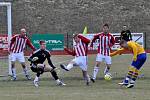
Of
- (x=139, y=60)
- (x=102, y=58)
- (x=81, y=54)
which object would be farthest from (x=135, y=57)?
(x=102, y=58)

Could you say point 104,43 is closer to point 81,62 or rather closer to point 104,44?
point 104,44

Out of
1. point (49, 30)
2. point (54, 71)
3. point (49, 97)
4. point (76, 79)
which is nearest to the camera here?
point (49, 97)

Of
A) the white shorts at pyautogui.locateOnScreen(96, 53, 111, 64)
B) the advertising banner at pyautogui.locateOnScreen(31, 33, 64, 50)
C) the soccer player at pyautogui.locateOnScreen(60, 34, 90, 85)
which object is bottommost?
the advertising banner at pyautogui.locateOnScreen(31, 33, 64, 50)

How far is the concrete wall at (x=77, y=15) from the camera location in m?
55.1

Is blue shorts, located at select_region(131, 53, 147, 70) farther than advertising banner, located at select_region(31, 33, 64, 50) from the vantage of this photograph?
No

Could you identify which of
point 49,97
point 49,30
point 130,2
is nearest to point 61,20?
point 49,30

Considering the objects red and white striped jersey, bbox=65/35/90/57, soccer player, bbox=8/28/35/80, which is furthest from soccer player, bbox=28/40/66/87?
soccer player, bbox=8/28/35/80

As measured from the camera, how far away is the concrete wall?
181 ft

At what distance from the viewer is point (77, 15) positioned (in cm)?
5575

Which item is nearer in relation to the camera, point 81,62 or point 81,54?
point 81,62

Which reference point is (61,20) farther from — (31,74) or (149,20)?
(31,74)

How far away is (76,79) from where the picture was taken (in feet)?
75.2

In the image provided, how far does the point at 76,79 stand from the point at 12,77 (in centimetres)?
268

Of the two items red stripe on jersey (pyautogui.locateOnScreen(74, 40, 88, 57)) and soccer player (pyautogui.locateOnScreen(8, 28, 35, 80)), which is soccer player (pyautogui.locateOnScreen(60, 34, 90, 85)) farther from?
soccer player (pyautogui.locateOnScreen(8, 28, 35, 80))
